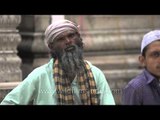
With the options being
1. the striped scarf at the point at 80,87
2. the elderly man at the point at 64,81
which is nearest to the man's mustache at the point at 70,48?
the elderly man at the point at 64,81

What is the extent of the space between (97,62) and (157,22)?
0.88 meters

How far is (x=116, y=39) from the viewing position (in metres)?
8.29

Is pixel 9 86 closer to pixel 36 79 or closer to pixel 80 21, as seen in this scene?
pixel 36 79

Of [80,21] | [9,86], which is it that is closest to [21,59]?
[80,21]

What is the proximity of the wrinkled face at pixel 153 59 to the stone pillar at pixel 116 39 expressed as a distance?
14.3 feet

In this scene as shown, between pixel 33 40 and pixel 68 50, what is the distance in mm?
4170

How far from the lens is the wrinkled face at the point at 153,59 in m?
3.67

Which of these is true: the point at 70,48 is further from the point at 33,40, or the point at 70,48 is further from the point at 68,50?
the point at 33,40

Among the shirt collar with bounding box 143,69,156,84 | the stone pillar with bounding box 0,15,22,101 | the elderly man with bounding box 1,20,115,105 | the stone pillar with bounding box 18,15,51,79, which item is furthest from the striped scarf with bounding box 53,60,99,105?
the stone pillar with bounding box 18,15,51,79

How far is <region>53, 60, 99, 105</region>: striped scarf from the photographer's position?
148 inches
